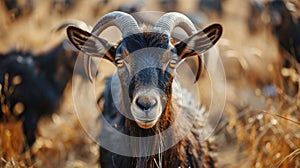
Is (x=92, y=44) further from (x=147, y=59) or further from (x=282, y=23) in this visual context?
(x=282, y=23)

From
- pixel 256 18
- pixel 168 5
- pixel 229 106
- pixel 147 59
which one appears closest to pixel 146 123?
pixel 147 59

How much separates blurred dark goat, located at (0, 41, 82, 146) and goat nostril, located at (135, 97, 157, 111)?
365 cm

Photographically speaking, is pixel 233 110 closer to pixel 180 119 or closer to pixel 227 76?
pixel 227 76

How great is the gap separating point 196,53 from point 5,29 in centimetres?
491

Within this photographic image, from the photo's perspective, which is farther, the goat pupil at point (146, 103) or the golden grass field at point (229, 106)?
the golden grass field at point (229, 106)

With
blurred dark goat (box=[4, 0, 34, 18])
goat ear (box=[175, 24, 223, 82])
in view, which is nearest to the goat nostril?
goat ear (box=[175, 24, 223, 82])

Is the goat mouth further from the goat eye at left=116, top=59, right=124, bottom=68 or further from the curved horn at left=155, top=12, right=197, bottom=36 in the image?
the curved horn at left=155, top=12, right=197, bottom=36

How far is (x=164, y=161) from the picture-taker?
5.22m

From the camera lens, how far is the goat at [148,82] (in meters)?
4.66

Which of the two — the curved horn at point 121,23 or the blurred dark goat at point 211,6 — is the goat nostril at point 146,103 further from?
the blurred dark goat at point 211,6

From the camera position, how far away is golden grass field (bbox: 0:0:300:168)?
6094mm

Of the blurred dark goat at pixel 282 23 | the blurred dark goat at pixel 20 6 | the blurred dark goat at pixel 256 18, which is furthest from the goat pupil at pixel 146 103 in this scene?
the blurred dark goat at pixel 20 6

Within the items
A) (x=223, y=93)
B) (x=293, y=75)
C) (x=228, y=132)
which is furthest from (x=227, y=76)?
(x=293, y=75)

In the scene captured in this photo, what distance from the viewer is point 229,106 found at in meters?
8.21
